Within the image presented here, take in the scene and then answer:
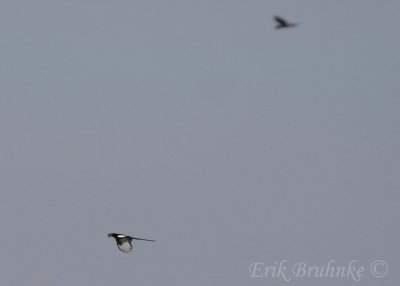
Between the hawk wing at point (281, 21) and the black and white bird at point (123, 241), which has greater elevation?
the hawk wing at point (281, 21)

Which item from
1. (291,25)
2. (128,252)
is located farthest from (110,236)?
(291,25)

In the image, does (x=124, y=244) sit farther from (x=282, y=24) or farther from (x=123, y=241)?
(x=282, y=24)

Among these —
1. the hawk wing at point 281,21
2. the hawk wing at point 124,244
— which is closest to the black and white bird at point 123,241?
the hawk wing at point 124,244

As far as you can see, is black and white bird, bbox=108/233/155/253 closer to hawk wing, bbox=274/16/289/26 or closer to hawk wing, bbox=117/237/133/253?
hawk wing, bbox=117/237/133/253

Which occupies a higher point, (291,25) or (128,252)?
(291,25)

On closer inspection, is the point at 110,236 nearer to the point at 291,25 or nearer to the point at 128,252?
the point at 128,252

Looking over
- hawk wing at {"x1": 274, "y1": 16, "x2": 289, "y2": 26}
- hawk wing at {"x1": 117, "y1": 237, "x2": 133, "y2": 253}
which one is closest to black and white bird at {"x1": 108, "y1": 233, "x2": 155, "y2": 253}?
hawk wing at {"x1": 117, "y1": 237, "x2": 133, "y2": 253}

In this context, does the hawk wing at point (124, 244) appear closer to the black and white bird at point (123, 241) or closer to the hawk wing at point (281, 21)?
the black and white bird at point (123, 241)

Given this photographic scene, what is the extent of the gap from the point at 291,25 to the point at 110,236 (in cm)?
2219

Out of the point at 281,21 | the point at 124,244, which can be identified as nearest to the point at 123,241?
the point at 124,244

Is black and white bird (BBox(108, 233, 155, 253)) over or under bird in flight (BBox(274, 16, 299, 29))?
under

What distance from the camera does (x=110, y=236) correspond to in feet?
256

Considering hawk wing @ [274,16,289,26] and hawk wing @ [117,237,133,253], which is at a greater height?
hawk wing @ [274,16,289,26]

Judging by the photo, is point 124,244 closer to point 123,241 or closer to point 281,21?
point 123,241
